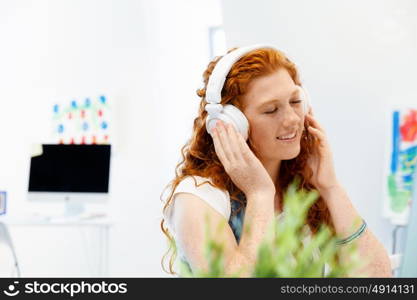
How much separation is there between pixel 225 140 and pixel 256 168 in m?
0.11

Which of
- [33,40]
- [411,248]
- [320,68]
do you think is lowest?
[411,248]

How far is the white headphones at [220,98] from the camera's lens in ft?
4.23

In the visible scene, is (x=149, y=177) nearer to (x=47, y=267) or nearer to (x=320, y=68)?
(x=47, y=267)

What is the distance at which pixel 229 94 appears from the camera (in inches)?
53.1

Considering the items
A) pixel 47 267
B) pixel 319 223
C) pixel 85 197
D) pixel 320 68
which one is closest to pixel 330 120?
pixel 320 68

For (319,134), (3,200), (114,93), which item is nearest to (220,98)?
(319,134)

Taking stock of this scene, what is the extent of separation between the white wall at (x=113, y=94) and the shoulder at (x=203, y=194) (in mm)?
3186

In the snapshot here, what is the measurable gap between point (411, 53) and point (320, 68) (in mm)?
497

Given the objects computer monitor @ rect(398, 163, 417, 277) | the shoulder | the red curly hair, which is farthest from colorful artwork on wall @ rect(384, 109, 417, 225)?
computer monitor @ rect(398, 163, 417, 277)

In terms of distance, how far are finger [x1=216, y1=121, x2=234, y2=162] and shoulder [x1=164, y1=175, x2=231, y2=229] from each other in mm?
93

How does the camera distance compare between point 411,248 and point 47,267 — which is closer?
point 411,248

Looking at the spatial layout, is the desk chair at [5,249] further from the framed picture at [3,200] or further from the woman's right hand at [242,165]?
the woman's right hand at [242,165]

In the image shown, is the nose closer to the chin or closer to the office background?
the chin

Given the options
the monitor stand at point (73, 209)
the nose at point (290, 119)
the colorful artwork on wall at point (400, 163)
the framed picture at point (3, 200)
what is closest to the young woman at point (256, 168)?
the nose at point (290, 119)
